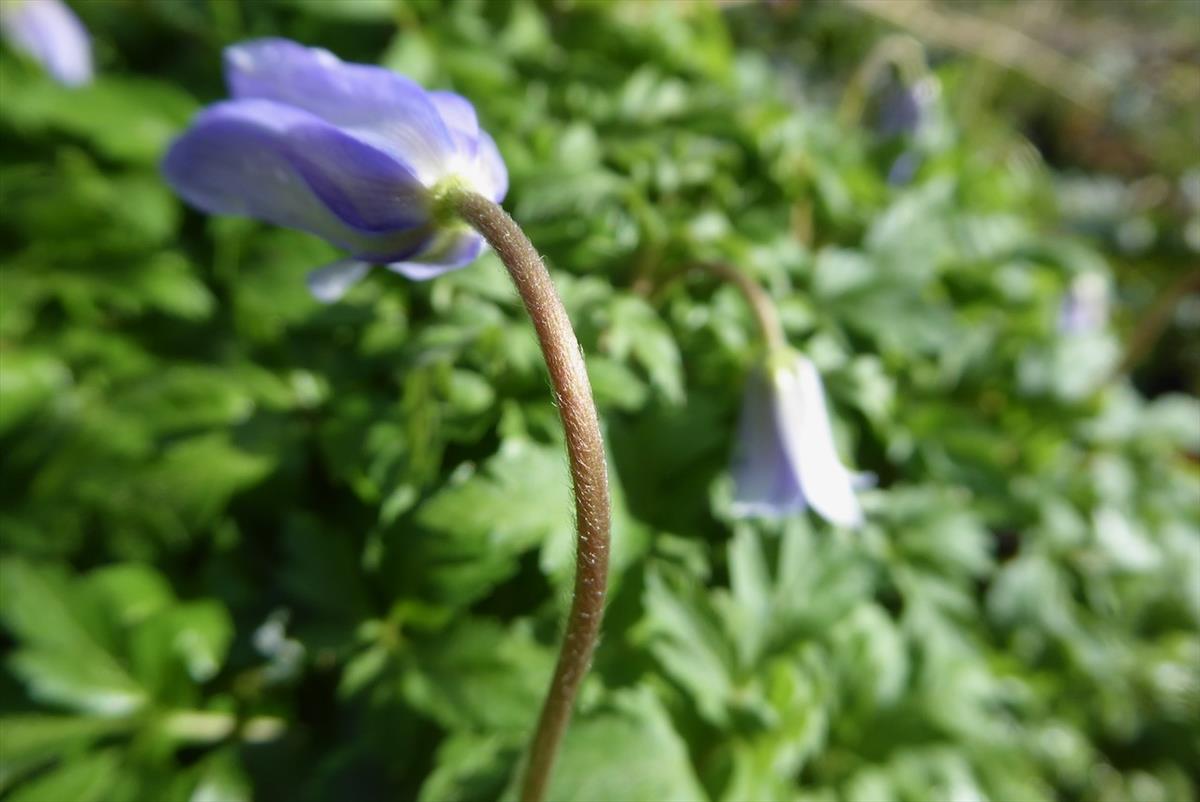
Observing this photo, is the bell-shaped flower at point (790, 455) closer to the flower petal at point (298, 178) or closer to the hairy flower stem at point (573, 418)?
the hairy flower stem at point (573, 418)

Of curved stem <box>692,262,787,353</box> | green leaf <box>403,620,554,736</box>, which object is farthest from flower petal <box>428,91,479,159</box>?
green leaf <box>403,620,554,736</box>

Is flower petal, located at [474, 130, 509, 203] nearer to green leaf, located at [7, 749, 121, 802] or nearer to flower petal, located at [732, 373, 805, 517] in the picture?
flower petal, located at [732, 373, 805, 517]

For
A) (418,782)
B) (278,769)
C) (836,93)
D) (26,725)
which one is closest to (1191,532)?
(418,782)

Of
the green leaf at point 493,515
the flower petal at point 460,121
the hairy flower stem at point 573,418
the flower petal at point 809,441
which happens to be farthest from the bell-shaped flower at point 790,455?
the flower petal at point 460,121

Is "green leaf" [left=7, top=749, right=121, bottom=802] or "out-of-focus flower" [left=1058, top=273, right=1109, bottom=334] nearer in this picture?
"green leaf" [left=7, top=749, right=121, bottom=802]

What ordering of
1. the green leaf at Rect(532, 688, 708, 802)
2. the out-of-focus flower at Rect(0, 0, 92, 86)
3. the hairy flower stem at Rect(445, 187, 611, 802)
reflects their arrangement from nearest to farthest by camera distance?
the hairy flower stem at Rect(445, 187, 611, 802)
the green leaf at Rect(532, 688, 708, 802)
the out-of-focus flower at Rect(0, 0, 92, 86)

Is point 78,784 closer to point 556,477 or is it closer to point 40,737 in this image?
point 40,737

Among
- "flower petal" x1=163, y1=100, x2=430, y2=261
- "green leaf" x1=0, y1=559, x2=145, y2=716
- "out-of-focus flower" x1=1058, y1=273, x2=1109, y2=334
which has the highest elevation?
"flower petal" x1=163, y1=100, x2=430, y2=261
